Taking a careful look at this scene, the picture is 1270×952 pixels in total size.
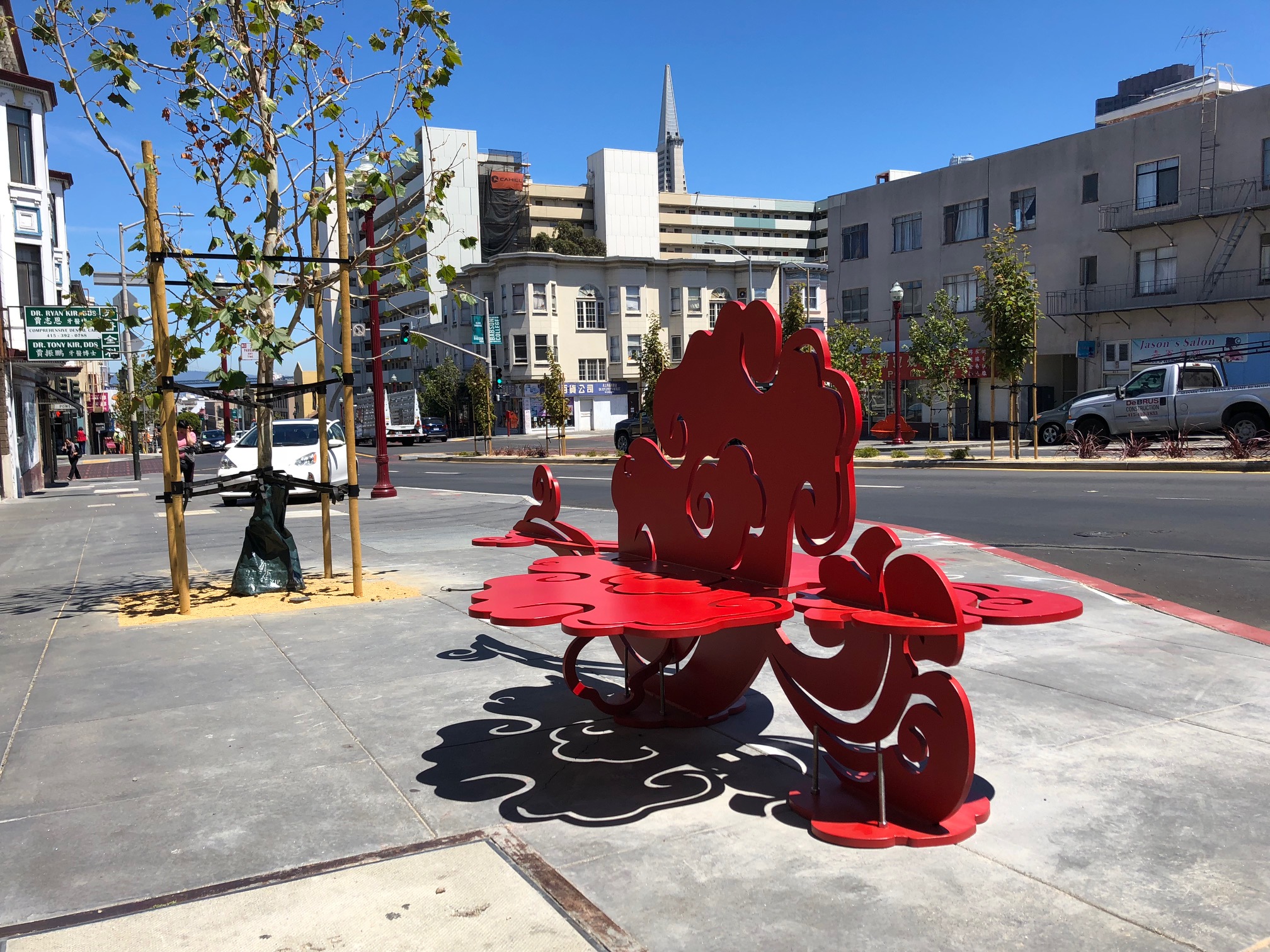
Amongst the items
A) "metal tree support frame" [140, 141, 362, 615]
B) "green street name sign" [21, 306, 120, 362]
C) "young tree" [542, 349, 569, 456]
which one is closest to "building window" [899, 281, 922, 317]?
"young tree" [542, 349, 569, 456]

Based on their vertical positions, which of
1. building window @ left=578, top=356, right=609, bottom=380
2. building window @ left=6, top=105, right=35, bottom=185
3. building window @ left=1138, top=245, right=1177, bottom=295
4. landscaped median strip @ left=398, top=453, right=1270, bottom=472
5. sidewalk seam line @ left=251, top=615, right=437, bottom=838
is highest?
building window @ left=6, top=105, right=35, bottom=185

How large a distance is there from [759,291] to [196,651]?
7032 cm

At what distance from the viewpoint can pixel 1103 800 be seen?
3.90 metres

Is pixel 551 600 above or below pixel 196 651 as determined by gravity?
above

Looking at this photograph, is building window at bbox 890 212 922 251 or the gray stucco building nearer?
the gray stucco building

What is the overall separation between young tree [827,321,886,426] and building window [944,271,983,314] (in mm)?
3829

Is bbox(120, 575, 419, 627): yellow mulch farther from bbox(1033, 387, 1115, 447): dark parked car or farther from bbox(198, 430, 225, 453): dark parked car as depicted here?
bbox(198, 430, 225, 453): dark parked car

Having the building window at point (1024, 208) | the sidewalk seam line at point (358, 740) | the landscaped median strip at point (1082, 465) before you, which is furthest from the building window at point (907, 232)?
the sidewalk seam line at point (358, 740)

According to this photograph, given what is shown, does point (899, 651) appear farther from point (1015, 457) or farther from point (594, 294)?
point (594, 294)

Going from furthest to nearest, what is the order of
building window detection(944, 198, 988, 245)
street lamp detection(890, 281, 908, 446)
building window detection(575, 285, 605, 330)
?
building window detection(575, 285, 605, 330), building window detection(944, 198, 988, 245), street lamp detection(890, 281, 908, 446)

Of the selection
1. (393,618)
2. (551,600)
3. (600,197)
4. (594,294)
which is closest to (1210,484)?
(393,618)

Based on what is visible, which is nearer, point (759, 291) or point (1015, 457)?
point (1015, 457)

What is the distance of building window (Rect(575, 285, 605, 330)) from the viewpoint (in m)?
68.1

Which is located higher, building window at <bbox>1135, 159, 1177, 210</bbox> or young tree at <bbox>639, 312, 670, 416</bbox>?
building window at <bbox>1135, 159, 1177, 210</bbox>
